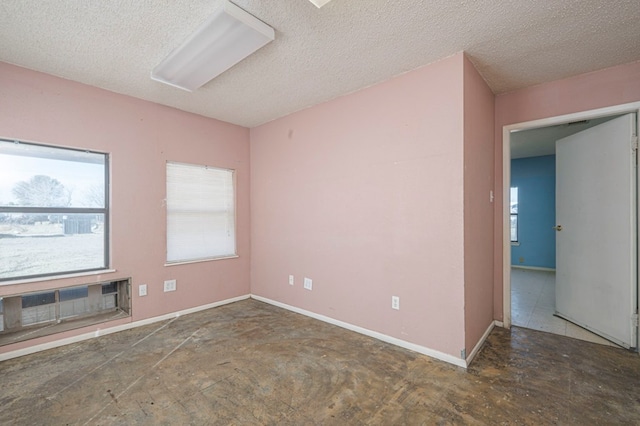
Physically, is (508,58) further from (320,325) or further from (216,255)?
(216,255)

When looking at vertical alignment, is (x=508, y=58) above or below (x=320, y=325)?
above

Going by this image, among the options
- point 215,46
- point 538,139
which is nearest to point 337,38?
point 215,46

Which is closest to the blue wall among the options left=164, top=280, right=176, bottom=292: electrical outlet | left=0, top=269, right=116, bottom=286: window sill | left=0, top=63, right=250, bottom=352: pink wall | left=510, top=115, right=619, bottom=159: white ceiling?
left=510, top=115, right=619, bottom=159: white ceiling

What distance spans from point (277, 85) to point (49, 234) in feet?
8.82

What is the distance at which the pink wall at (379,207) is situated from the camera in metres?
2.43

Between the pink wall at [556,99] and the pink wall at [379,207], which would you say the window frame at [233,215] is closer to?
the pink wall at [379,207]

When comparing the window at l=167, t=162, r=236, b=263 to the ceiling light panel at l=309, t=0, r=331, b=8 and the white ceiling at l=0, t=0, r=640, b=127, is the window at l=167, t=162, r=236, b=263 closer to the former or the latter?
the white ceiling at l=0, t=0, r=640, b=127

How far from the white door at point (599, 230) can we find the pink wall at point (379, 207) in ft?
5.64

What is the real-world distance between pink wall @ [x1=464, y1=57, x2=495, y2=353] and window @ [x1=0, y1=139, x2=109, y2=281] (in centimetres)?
364

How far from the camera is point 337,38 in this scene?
215 cm

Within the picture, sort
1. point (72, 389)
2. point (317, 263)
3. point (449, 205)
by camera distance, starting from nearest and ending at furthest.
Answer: point (72, 389)
point (449, 205)
point (317, 263)

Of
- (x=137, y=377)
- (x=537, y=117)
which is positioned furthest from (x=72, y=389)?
(x=537, y=117)

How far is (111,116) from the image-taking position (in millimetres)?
3070

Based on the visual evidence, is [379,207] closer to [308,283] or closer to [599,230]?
[308,283]
